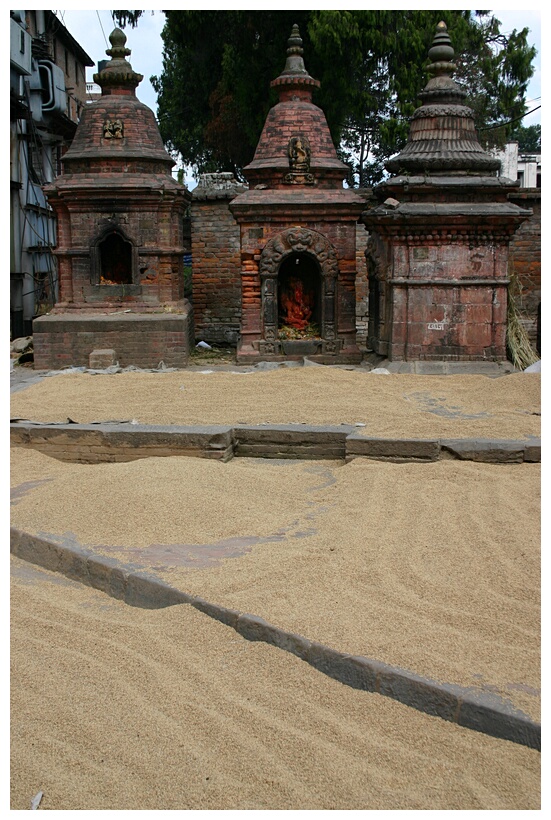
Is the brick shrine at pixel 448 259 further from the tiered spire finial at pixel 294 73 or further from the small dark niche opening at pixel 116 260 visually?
the small dark niche opening at pixel 116 260

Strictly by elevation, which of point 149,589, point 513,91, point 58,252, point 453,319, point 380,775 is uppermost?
point 513,91

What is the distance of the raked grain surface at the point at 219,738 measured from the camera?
3.10 meters

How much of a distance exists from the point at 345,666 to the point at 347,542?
1.50 meters

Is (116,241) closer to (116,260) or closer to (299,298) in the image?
(116,260)

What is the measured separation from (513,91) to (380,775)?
21810mm

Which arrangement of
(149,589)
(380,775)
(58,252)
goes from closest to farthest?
(380,775) → (149,589) → (58,252)

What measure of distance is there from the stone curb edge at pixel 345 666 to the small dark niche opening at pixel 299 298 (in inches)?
385

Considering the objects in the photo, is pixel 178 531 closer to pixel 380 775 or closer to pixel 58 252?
pixel 380 775

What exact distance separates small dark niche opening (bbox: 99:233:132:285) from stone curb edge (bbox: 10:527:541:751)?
410 inches

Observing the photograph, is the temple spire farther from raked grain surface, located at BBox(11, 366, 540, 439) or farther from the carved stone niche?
raked grain surface, located at BBox(11, 366, 540, 439)

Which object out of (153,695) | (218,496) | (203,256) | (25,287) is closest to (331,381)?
(218,496)

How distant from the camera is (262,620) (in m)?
4.04

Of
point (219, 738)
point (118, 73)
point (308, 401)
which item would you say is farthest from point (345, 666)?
point (118, 73)

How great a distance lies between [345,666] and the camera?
12.2 ft
